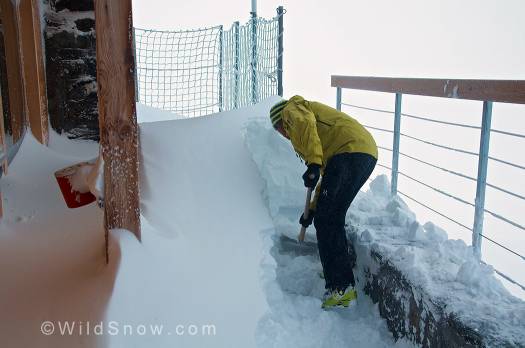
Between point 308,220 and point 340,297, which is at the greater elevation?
point 308,220

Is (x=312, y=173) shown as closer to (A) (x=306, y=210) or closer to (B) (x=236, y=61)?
(A) (x=306, y=210)

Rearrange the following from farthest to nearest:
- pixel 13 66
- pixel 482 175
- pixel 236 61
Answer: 1. pixel 236 61
2. pixel 13 66
3. pixel 482 175

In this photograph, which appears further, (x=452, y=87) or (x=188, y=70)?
(x=188, y=70)

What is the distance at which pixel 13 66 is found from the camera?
4086 millimetres

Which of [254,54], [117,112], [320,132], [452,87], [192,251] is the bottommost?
[192,251]

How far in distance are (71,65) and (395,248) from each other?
3.23 metres

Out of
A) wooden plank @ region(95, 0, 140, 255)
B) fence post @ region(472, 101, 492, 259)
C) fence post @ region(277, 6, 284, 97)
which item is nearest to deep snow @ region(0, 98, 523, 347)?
wooden plank @ region(95, 0, 140, 255)

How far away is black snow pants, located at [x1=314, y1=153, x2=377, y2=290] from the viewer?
117 inches

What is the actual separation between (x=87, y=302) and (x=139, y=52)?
5981 millimetres

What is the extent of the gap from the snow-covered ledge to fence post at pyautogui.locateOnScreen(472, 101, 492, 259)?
3.5 inches

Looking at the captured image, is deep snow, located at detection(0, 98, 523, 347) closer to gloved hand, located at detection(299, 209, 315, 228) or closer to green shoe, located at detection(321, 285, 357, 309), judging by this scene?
green shoe, located at detection(321, 285, 357, 309)

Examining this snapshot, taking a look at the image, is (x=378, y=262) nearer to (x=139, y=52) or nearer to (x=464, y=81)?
(x=464, y=81)

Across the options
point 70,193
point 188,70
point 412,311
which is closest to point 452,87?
point 412,311

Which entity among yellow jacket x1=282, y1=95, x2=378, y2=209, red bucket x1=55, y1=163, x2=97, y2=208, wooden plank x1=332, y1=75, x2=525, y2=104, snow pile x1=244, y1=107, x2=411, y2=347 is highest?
wooden plank x1=332, y1=75, x2=525, y2=104
